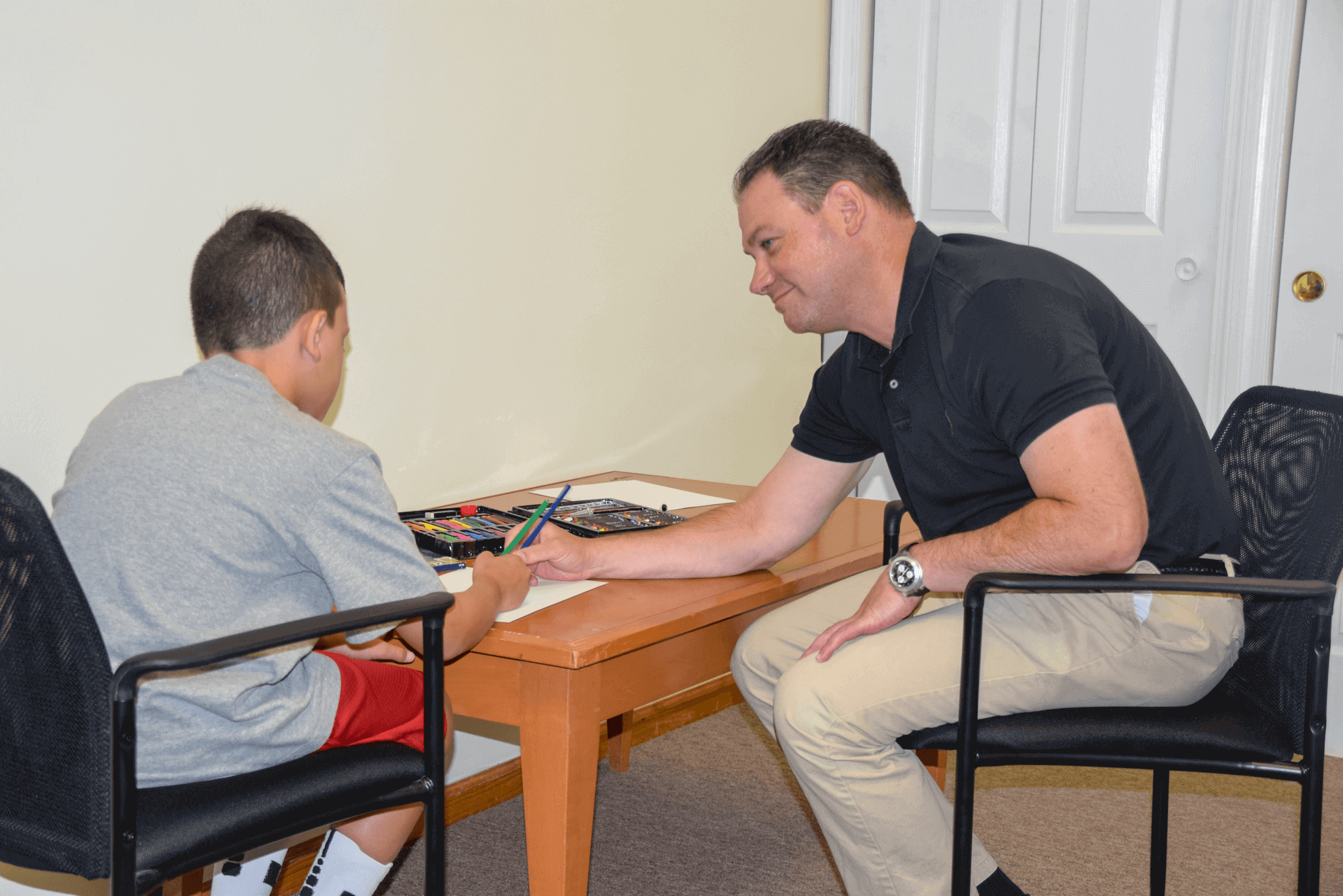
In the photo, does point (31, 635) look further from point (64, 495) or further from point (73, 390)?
point (73, 390)

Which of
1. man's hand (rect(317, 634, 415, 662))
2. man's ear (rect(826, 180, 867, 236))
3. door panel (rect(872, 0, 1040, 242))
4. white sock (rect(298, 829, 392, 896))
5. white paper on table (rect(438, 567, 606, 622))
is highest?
door panel (rect(872, 0, 1040, 242))

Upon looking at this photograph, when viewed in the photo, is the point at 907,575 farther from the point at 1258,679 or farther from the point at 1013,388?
the point at 1258,679

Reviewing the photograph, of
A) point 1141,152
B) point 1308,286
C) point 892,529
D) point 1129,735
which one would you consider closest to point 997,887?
point 1129,735

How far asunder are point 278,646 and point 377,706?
0.30 m

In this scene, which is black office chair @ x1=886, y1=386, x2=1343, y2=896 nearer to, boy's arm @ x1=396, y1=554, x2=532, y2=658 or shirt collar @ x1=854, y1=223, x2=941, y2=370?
shirt collar @ x1=854, y1=223, x2=941, y2=370

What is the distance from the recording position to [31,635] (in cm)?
102

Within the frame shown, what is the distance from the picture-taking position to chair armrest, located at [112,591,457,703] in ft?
3.19

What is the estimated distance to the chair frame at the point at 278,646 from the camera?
3.21 ft

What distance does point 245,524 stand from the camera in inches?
44.1

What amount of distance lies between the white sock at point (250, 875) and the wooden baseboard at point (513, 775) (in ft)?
0.69

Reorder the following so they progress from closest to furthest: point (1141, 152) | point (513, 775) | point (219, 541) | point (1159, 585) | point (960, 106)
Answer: point (219, 541)
point (1159, 585)
point (513, 775)
point (1141, 152)
point (960, 106)

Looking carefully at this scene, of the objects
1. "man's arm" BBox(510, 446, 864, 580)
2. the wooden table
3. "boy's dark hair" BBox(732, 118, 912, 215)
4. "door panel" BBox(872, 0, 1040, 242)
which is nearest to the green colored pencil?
Result: "man's arm" BBox(510, 446, 864, 580)

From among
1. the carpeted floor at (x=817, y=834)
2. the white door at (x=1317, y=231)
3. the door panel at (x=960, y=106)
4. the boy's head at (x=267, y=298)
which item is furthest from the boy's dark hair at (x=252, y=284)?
the white door at (x=1317, y=231)

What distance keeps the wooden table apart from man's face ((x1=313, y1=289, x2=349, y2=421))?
34 cm
